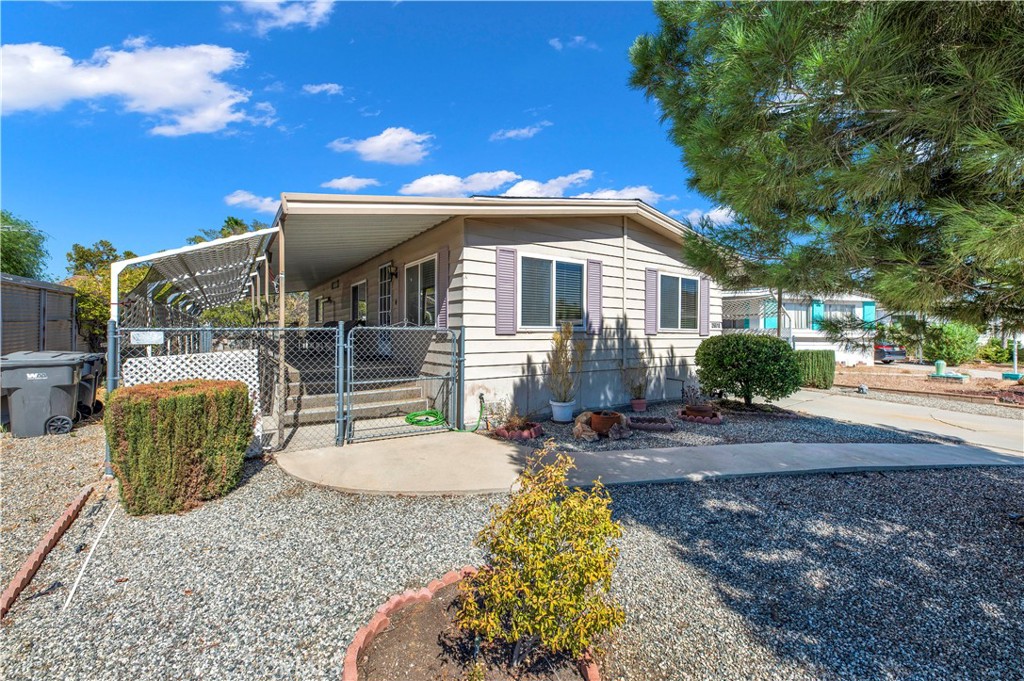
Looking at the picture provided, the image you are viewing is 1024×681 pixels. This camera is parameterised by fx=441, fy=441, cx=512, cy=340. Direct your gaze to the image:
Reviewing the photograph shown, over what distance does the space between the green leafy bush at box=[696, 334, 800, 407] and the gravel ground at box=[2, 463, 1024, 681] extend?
4073mm

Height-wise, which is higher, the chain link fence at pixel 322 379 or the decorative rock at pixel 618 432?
the chain link fence at pixel 322 379

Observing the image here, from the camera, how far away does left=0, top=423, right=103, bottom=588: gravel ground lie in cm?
325

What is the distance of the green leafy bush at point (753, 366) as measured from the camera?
8336 millimetres

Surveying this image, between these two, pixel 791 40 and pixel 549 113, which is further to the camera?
pixel 549 113

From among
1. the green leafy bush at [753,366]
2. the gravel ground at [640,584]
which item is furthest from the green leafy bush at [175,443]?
the green leafy bush at [753,366]

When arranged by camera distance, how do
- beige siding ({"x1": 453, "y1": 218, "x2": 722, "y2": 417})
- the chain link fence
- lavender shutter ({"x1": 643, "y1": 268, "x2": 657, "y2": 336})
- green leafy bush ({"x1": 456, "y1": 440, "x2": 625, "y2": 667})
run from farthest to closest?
lavender shutter ({"x1": 643, "y1": 268, "x2": 657, "y2": 336}) → beige siding ({"x1": 453, "y1": 218, "x2": 722, "y2": 417}) → the chain link fence → green leafy bush ({"x1": 456, "y1": 440, "x2": 625, "y2": 667})

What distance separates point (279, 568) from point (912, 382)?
1780 centimetres

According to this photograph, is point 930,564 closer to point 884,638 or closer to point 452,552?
point 884,638

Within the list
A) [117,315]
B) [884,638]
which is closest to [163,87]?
[117,315]

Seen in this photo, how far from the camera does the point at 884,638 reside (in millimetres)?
2285

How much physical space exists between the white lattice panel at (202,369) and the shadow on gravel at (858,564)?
4.41 m

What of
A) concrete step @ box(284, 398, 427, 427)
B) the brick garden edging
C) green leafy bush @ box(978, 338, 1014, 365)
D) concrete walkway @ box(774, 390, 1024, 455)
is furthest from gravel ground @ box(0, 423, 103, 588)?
green leafy bush @ box(978, 338, 1014, 365)

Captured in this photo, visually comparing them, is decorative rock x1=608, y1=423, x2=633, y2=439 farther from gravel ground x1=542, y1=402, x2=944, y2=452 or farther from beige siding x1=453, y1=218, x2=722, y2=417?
beige siding x1=453, y1=218, x2=722, y2=417

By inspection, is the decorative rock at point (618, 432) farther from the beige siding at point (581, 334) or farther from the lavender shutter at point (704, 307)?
the lavender shutter at point (704, 307)
